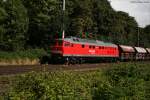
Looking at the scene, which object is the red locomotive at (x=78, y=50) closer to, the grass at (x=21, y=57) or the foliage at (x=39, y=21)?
the foliage at (x=39, y=21)

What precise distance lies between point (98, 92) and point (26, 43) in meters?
43.5

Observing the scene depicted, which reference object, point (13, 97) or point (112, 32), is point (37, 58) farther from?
point (112, 32)

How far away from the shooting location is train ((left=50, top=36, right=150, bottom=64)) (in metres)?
48.1

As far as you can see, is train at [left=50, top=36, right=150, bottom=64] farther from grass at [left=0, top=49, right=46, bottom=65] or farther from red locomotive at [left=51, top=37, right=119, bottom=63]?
grass at [left=0, top=49, right=46, bottom=65]

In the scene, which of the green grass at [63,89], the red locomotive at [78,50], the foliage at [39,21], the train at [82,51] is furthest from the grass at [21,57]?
the green grass at [63,89]

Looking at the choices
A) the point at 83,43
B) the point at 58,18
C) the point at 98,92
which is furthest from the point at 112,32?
the point at 98,92

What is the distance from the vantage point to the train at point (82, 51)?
4812cm

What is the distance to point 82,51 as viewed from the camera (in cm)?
5178

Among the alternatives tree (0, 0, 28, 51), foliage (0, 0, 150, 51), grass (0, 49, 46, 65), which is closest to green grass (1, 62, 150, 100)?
grass (0, 49, 46, 65)

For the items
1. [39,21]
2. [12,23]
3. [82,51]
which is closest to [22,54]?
[12,23]

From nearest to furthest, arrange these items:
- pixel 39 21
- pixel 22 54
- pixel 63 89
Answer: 1. pixel 63 89
2. pixel 22 54
3. pixel 39 21

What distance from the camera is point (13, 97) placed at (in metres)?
12.9

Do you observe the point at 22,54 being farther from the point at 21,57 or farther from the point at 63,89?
the point at 63,89

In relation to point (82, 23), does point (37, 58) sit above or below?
below
